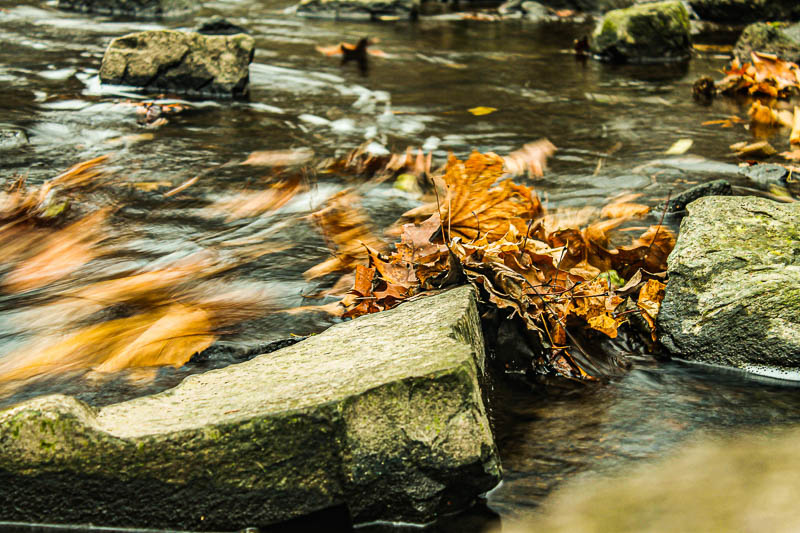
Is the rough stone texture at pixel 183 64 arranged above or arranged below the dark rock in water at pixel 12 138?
above

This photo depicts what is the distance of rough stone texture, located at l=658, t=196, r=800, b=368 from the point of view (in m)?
2.27

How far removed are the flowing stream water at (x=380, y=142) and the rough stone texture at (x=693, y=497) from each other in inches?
2.6

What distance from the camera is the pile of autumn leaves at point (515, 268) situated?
237 centimetres

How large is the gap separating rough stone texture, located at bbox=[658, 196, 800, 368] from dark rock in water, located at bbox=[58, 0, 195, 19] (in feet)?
34.2

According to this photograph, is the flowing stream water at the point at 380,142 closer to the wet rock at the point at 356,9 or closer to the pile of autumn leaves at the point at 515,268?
the pile of autumn leaves at the point at 515,268

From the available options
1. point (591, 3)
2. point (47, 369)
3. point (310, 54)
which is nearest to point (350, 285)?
point (47, 369)

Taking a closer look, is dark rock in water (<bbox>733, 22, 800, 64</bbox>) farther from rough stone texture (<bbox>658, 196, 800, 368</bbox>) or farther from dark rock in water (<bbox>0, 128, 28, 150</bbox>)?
dark rock in water (<bbox>0, 128, 28, 150</bbox>)

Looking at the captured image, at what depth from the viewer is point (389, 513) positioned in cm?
171

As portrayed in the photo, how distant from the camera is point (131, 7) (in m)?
11.1

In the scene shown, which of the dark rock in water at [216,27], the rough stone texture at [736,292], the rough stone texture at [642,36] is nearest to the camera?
the rough stone texture at [736,292]

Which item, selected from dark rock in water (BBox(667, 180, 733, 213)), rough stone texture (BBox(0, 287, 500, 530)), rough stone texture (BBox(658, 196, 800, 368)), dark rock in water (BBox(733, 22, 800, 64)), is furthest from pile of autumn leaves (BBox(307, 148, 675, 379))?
dark rock in water (BBox(733, 22, 800, 64))

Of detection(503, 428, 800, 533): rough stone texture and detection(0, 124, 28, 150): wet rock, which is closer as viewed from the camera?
detection(503, 428, 800, 533): rough stone texture

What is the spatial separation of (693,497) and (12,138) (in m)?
4.79

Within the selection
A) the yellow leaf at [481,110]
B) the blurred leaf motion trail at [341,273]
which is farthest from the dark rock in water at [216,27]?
the blurred leaf motion trail at [341,273]
